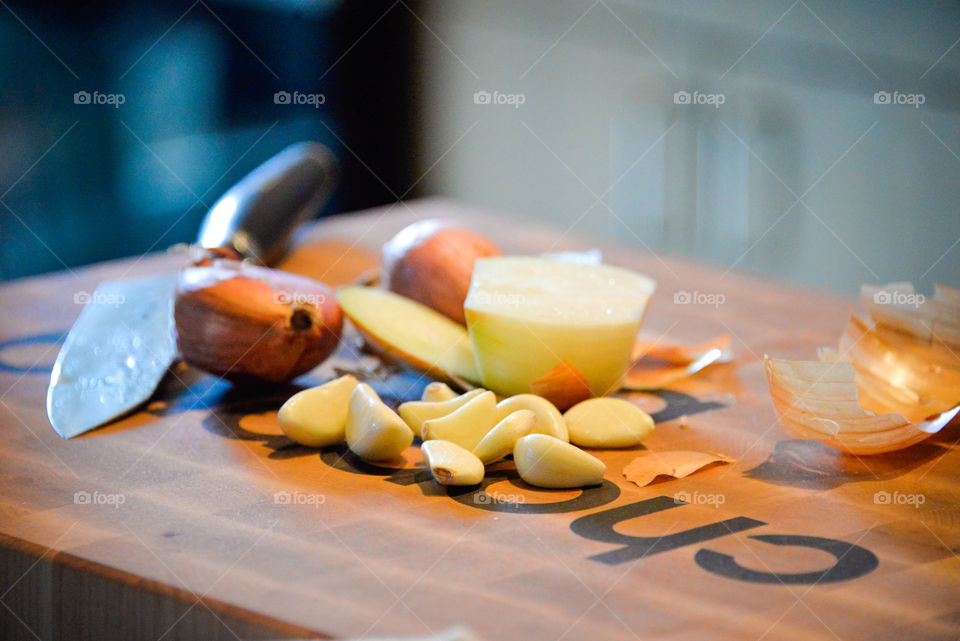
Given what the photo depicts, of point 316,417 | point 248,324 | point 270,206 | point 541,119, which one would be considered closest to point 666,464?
point 316,417

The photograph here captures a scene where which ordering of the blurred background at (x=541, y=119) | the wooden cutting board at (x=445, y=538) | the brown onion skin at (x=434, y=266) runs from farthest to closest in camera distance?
the blurred background at (x=541, y=119)
the brown onion skin at (x=434, y=266)
the wooden cutting board at (x=445, y=538)

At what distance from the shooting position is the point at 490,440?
732 millimetres

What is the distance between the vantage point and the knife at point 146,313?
0.86m

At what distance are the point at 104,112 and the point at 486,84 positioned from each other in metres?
1.22

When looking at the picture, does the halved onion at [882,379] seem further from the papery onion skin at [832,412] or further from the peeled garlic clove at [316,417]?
the peeled garlic clove at [316,417]

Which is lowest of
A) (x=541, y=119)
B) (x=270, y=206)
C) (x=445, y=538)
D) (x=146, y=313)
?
(x=445, y=538)

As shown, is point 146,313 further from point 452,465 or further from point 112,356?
point 452,465

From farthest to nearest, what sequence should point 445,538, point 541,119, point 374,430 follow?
point 541,119 < point 374,430 < point 445,538

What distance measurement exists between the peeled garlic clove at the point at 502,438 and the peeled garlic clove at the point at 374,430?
60 millimetres

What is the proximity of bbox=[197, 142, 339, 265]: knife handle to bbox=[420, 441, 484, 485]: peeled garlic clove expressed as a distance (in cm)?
54

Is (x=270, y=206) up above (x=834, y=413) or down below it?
above

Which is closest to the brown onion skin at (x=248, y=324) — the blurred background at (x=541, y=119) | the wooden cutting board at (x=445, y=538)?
the wooden cutting board at (x=445, y=538)

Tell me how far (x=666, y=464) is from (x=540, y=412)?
111 millimetres

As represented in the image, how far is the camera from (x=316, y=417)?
0.77 m
